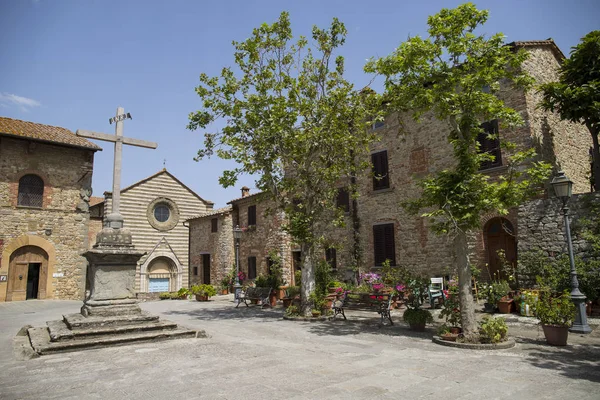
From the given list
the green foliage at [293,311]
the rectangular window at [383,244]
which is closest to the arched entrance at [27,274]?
the green foliage at [293,311]

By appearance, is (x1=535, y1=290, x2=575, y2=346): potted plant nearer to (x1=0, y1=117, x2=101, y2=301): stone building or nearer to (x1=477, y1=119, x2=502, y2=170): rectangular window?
(x1=477, y1=119, x2=502, y2=170): rectangular window

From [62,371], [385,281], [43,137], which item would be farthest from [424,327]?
[43,137]

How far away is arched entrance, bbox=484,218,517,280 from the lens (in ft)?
40.5

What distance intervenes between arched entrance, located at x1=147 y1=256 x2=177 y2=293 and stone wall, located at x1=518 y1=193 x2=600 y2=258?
2227 centimetres

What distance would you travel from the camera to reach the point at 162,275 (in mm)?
26594

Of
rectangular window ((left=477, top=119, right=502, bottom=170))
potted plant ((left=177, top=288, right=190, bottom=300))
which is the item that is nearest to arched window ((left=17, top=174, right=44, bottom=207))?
potted plant ((left=177, top=288, right=190, bottom=300))

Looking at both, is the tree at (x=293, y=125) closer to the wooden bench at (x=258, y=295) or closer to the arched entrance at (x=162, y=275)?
the wooden bench at (x=258, y=295)

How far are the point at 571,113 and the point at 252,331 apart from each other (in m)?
11.3

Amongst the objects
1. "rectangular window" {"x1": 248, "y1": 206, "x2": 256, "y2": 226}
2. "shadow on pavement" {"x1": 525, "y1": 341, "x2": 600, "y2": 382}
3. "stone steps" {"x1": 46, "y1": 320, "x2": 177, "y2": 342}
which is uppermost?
"rectangular window" {"x1": 248, "y1": 206, "x2": 256, "y2": 226}

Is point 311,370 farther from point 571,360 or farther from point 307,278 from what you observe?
point 307,278

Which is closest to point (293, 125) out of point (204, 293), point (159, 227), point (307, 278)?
point (307, 278)

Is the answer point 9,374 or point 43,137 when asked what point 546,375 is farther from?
point 43,137

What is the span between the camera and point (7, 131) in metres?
17.9

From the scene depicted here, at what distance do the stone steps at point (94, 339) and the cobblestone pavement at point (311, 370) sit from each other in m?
0.24
